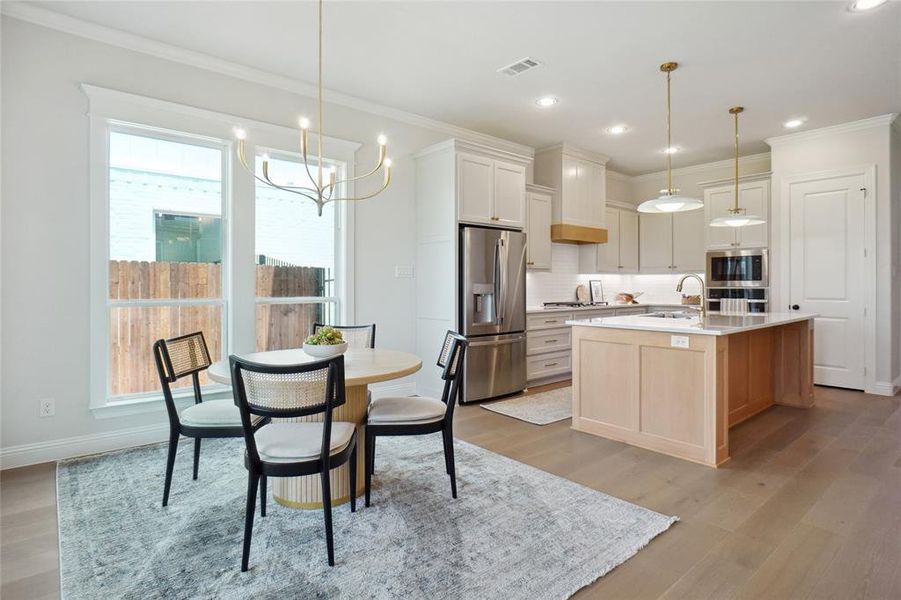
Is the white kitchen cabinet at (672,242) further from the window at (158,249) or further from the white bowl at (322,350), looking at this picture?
the window at (158,249)

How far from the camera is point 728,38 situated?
329 cm

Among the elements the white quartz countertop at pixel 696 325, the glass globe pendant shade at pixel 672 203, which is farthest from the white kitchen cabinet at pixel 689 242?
the glass globe pendant shade at pixel 672 203

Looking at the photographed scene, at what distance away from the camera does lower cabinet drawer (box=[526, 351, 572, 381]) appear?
17.5ft

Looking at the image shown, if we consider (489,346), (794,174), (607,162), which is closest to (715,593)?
(489,346)

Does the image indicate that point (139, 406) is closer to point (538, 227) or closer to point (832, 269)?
point (538, 227)

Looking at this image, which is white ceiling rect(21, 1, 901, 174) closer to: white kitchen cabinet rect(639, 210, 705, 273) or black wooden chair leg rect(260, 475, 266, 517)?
white kitchen cabinet rect(639, 210, 705, 273)

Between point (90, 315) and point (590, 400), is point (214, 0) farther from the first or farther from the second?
point (590, 400)

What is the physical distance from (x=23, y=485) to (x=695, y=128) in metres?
6.52

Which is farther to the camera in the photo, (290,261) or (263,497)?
(290,261)

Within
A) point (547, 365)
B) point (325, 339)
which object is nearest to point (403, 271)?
point (547, 365)

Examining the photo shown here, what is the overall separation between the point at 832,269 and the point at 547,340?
3.21 m

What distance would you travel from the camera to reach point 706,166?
21.9 feet

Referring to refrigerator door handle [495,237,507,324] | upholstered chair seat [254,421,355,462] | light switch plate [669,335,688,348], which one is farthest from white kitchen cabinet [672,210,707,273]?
upholstered chair seat [254,421,355,462]

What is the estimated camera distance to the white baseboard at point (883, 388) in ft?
15.8
